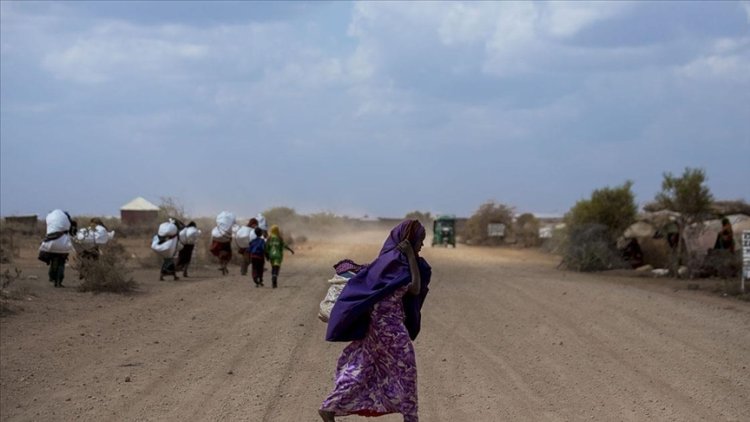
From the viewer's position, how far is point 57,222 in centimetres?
2067

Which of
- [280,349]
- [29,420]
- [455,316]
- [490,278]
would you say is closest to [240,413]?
[29,420]

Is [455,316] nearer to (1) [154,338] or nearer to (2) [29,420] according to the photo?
(1) [154,338]

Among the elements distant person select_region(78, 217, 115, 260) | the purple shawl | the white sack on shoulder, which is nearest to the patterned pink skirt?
the purple shawl

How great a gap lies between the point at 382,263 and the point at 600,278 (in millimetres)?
22157

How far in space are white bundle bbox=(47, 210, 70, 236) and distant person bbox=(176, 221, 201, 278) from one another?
16.3 feet

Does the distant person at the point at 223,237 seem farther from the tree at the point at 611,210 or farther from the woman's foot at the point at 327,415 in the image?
the woman's foot at the point at 327,415

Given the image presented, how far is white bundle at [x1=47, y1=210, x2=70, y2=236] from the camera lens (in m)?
20.6

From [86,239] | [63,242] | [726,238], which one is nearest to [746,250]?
[726,238]

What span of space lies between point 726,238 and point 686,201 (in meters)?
1.49

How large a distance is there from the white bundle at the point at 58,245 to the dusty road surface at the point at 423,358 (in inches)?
49.8

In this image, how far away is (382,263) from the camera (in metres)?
7.06

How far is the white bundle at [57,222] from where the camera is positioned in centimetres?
2060

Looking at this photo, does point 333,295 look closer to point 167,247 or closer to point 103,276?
point 103,276

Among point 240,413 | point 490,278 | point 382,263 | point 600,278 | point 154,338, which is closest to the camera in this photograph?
point 382,263
